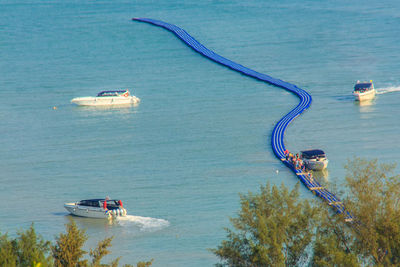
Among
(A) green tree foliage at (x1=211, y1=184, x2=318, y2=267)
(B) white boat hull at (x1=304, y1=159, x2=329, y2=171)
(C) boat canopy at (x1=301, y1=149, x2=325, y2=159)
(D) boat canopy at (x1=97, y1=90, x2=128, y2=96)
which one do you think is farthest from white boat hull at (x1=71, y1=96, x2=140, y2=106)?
(A) green tree foliage at (x1=211, y1=184, x2=318, y2=267)

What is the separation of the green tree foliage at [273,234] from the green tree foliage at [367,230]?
78cm

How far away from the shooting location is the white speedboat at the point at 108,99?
79562 millimetres

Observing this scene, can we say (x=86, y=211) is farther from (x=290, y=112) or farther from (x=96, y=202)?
(x=290, y=112)

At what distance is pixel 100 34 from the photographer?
110 meters

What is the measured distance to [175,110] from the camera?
75500 millimetres

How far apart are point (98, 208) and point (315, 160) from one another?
16277 millimetres

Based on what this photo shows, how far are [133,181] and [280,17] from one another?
65.5m

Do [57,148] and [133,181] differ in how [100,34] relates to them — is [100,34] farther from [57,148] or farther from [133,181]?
[133,181]

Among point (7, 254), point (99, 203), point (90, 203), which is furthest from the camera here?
point (90, 203)

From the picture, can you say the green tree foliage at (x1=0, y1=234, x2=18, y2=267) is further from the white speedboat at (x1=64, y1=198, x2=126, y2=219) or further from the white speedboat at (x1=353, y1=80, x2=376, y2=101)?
the white speedboat at (x1=353, y1=80, x2=376, y2=101)

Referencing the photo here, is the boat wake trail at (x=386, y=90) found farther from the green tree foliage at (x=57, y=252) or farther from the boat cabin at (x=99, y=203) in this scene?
the green tree foliage at (x=57, y=252)

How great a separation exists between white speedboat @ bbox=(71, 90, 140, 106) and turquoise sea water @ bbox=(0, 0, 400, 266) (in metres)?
1.07

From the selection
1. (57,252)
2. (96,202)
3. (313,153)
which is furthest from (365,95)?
(57,252)

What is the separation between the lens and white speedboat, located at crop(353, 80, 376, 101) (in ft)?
246
